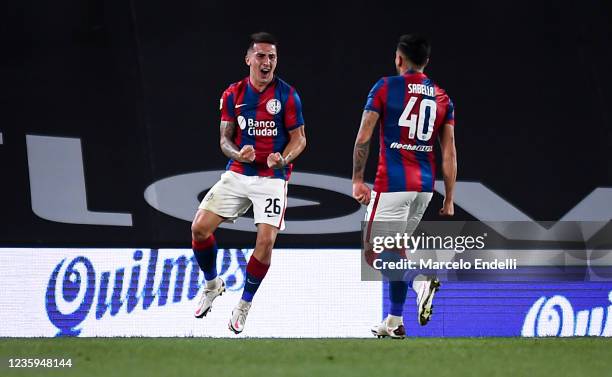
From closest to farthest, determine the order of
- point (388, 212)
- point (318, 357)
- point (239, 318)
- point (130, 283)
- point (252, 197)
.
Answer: point (318, 357) < point (388, 212) < point (239, 318) < point (252, 197) < point (130, 283)

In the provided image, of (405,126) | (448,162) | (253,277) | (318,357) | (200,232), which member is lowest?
(318,357)

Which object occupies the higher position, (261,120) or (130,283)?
(261,120)

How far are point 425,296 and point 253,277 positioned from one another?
128 centimetres

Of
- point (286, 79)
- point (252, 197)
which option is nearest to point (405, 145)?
point (252, 197)

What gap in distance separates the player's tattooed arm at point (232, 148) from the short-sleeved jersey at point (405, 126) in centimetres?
87

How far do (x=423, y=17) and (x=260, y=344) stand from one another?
3987 mm

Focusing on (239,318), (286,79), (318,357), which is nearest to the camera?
(318,357)

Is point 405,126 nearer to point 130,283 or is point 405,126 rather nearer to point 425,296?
point 425,296

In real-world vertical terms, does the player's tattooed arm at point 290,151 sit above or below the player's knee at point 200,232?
above

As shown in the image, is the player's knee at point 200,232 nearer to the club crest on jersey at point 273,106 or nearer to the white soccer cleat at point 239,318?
the white soccer cleat at point 239,318

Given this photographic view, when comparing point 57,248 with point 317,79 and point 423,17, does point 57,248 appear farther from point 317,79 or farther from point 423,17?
point 423,17

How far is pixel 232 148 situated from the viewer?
8.09m

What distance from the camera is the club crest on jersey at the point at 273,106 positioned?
26.9 ft

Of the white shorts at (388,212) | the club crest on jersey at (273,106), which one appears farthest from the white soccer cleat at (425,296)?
the club crest on jersey at (273,106)
